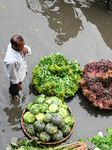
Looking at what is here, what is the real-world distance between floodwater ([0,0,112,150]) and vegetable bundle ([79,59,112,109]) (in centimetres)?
33

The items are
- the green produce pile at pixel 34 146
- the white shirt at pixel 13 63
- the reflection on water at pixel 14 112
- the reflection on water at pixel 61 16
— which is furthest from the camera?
the reflection on water at pixel 61 16

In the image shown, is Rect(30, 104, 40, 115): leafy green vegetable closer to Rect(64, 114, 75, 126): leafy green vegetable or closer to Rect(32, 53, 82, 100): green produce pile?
Rect(32, 53, 82, 100): green produce pile

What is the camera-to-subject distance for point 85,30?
644cm

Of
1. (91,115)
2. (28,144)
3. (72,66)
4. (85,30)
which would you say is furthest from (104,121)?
(85,30)

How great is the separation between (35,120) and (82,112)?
4.16 feet

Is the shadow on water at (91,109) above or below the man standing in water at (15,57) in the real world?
below

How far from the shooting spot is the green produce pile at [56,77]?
424 centimetres

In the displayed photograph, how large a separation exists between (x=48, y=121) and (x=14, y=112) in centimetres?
109

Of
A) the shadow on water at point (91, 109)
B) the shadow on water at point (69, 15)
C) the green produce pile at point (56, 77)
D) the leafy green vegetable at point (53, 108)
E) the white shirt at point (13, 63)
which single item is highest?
the shadow on water at point (69, 15)

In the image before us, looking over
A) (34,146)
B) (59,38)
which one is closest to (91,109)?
(34,146)

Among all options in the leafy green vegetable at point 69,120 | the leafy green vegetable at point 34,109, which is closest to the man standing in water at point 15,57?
the leafy green vegetable at point 34,109

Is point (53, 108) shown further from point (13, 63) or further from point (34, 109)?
point (13, 63)

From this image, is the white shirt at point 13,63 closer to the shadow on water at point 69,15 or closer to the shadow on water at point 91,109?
the shadow on water at point 91,109

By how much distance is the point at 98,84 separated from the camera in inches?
177
